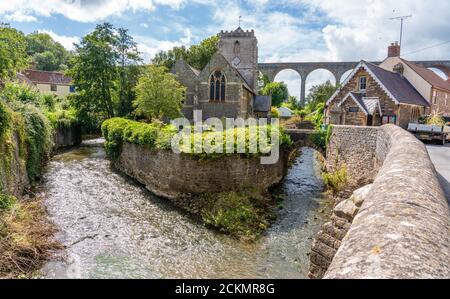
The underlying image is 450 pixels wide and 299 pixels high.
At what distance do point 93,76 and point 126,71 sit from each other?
4169 mm

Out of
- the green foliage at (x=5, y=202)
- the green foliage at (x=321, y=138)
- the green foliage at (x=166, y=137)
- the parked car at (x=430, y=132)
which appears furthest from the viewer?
the green foliage at (x=321, y=138)

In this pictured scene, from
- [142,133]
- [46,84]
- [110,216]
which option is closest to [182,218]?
[110,216]

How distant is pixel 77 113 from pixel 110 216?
23.7 meters

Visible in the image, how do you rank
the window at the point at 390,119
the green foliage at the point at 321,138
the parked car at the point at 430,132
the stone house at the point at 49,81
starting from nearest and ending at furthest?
1. the parked car at the point at 430,132
2. the green foliage at the point at 321,138
3. the window at the point at 390,119
4. the stone house at the point at 49,81

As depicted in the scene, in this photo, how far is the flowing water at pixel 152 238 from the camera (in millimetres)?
9148

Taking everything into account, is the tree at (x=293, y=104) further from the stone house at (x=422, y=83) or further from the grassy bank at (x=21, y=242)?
the grassy bank at (x=21, y=242)

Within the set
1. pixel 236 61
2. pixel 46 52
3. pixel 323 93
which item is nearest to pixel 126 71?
pixel 236 61

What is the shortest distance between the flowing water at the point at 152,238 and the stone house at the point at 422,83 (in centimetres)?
1477

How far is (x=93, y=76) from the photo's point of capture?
32906mm

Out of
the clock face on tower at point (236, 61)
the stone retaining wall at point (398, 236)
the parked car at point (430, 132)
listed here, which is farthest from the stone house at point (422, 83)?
the stone retaining wall at point (398, 236)

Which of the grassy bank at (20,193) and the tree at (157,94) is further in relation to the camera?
the tree at (157,94)

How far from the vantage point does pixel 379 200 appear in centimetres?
304
